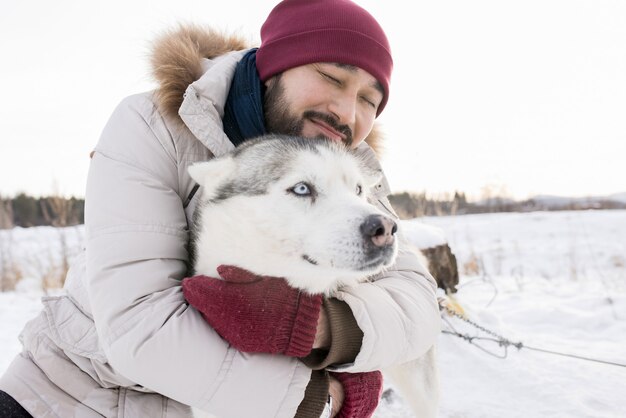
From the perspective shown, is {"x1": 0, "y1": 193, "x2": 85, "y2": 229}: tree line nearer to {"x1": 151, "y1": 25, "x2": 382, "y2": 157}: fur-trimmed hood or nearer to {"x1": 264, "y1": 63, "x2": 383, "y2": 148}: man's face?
{"x1": 151, "y1": 25, "x2": 382, "y2": 157}: fur-trimmed hood

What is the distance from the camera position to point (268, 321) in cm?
135

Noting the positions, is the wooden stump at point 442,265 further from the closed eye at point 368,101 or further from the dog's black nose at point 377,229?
the dog's black nose at point 377,229

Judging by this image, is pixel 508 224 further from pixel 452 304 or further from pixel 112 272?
pixel 112 272

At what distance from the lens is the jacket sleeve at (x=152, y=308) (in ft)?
4.38

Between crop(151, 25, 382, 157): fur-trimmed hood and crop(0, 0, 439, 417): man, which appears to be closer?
crop(0, 0, 439, 417): man

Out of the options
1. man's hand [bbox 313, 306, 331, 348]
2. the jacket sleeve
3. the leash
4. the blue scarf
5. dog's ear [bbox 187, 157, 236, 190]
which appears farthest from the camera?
the leash

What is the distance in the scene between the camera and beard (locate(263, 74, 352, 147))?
201cm

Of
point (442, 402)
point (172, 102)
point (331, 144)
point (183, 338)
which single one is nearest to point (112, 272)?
point (183, 338)

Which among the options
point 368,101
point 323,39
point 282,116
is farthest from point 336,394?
point 323,39

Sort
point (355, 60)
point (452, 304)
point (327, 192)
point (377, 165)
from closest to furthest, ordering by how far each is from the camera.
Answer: point (327, 192)
point (355, 60)
point (377, 165)
point (452, 304)

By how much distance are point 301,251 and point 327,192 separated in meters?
0.25

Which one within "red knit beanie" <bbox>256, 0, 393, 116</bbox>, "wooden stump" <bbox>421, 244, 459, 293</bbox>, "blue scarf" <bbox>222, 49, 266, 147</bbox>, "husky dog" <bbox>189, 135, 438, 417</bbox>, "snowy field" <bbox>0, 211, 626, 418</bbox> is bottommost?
"snowy field" <bbox>0, 211, 626, 418</bbox>

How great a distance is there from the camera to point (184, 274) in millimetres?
1698

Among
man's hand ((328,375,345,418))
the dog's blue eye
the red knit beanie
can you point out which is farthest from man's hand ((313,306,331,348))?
the red knit beanie
